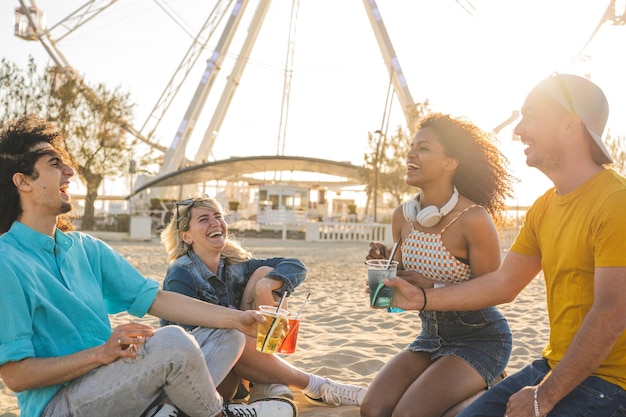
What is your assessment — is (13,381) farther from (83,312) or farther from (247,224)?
(247,224)

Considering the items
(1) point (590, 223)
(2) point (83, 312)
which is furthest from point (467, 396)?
(2) point (83, 312)

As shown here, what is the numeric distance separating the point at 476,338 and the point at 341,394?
816 millimetres

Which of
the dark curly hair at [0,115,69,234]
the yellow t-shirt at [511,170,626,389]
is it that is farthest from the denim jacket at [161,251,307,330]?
the yellow t-shirt at [511,170,626,389]

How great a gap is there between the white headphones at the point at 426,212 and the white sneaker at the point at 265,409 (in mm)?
1135

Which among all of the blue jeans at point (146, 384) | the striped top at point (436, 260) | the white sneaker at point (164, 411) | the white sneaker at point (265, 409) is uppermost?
the striped top at point (436, 260)

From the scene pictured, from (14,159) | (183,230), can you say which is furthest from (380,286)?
(14,159)

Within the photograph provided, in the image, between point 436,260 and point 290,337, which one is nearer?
point 290,337

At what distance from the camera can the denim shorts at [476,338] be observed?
3.16 metres

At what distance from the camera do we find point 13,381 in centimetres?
221

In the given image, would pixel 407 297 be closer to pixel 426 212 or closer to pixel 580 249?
pixel 426 212

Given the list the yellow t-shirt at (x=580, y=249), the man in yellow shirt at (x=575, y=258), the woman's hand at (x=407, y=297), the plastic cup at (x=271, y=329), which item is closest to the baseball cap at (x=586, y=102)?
the man in yellow shirt at (x=575, y=258)

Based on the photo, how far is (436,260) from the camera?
327 centimetres

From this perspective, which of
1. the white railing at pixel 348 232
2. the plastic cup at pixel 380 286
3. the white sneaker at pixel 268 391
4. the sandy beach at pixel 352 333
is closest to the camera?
the plastic cup at pixel 380 286

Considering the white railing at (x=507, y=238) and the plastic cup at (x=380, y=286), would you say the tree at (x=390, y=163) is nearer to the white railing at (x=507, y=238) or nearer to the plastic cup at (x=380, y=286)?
the white railing at (x=507, y=238)
